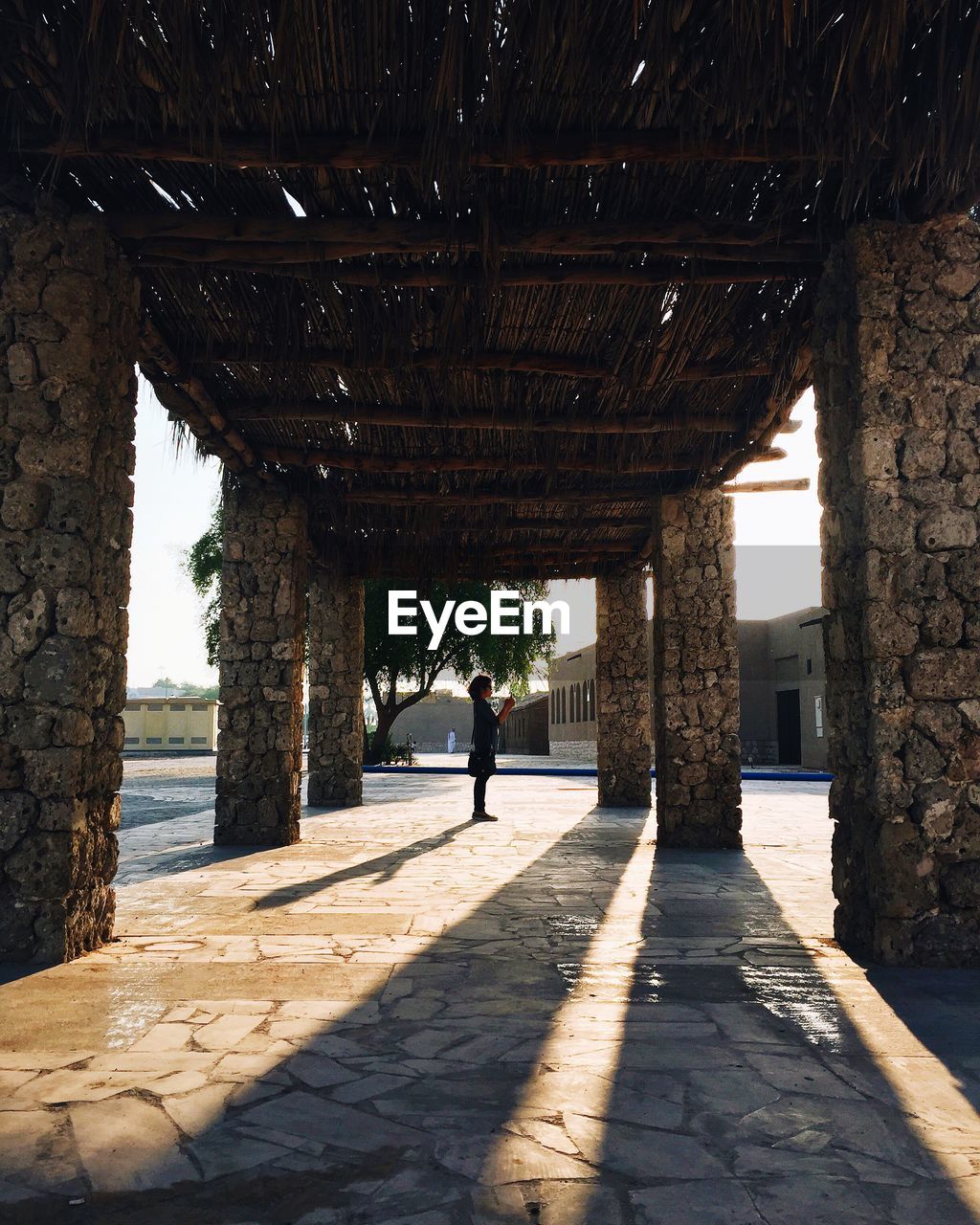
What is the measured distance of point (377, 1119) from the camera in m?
2.49

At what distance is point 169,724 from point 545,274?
32593mm

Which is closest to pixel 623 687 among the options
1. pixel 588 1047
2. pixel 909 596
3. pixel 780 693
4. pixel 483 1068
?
pixel 909 596

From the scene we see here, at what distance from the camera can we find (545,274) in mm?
4824

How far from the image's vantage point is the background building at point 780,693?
21.5 metres

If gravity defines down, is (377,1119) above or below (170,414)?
below

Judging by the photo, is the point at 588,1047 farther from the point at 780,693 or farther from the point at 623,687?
the point at 780,693

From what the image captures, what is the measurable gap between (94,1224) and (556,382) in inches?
214

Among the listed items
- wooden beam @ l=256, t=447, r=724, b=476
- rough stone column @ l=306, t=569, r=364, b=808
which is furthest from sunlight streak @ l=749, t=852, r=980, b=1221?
rough stone column @ l=306, t=569, r=364, b=808

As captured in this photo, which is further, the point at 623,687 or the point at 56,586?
the point at 623,687

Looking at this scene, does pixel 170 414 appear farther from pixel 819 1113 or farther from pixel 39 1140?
pixel 819 1113

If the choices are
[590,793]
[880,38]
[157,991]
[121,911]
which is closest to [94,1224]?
[157,991]

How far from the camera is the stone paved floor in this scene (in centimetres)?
210

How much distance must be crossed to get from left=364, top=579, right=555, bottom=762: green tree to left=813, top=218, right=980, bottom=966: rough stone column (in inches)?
623

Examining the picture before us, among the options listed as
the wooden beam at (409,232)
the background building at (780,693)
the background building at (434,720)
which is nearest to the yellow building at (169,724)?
the background building at (434,720)
